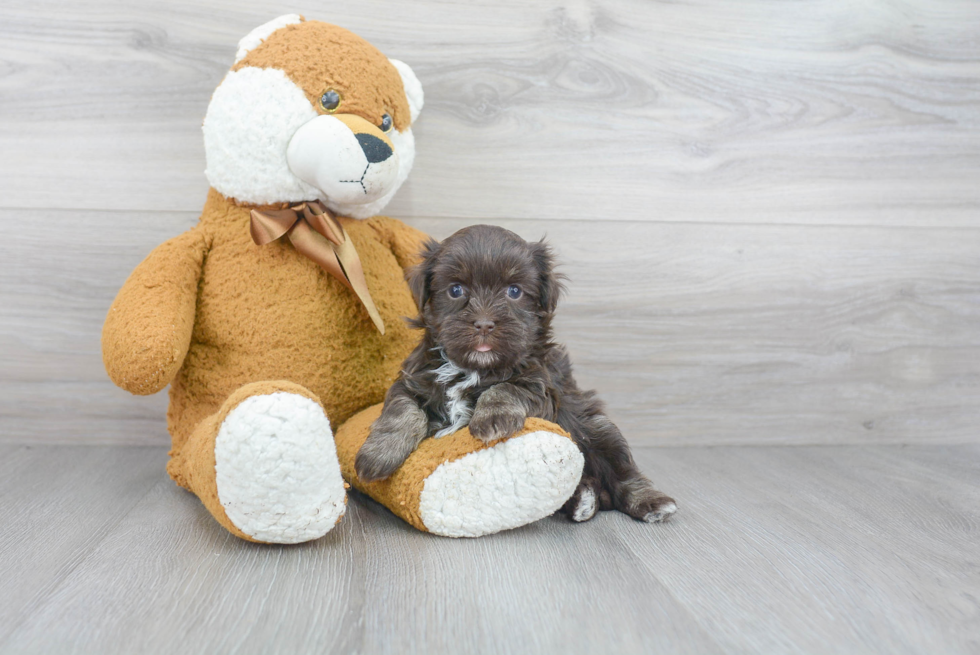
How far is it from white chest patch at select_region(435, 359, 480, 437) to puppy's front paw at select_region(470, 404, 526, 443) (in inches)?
4.2

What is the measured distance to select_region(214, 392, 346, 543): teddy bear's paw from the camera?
110cm

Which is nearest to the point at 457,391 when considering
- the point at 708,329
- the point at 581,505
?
the point at 581,505

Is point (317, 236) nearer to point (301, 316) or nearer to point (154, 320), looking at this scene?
point (301, 316)

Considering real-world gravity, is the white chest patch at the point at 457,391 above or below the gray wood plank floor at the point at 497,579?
above

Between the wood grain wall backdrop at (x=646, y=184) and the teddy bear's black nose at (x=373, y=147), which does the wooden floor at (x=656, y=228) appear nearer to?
the wood grain wall backdrop at (x=646, y=184)

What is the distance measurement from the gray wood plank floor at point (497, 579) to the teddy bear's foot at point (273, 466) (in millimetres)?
69

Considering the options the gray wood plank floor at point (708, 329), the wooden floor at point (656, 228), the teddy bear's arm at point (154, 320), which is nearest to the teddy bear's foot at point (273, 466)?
the wooden floor at point (656, 228)

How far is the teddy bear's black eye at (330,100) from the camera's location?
1410 mm

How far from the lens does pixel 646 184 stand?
1.97m

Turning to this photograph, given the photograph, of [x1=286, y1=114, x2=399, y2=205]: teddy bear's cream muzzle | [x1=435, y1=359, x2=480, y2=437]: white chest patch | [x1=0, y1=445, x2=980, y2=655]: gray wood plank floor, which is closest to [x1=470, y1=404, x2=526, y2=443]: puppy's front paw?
[x1=435, y1=359, x2=480, y2=437]: white chest patch

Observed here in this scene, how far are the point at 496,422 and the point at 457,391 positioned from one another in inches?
6.5

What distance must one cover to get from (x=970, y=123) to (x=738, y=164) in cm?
74

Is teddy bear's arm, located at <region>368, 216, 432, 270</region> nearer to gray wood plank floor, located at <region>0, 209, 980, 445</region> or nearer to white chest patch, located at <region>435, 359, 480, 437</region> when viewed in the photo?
gray wood plank floor, located at <region>0, 209, 980, 445</region>

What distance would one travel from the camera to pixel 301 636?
0.94 meters
